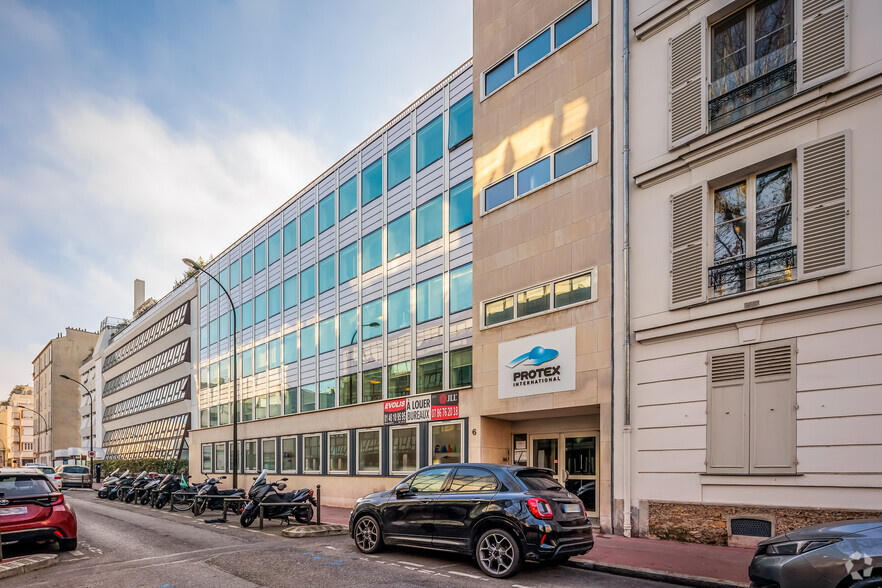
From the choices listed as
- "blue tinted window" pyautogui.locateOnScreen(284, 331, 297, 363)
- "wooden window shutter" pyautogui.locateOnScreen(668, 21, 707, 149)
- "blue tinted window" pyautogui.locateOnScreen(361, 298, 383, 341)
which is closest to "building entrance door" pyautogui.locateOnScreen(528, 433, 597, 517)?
"wooden window shutter" pyautogui.locateOnScreen(668, 21, 707, 149)

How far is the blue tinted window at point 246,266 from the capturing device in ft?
113

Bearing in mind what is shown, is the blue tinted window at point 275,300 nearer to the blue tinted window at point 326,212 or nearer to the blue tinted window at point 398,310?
the blue tinted window at point 326,212

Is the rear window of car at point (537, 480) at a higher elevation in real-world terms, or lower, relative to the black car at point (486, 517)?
higher

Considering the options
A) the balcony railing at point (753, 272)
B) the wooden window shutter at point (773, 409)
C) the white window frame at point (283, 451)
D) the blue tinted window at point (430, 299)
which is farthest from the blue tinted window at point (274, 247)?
the wooden window shutter at point (773, 409)

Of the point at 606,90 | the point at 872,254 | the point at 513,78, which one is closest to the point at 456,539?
the point at 872,254

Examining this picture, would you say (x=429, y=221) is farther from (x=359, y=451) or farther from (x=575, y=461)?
(x=575, y=461)

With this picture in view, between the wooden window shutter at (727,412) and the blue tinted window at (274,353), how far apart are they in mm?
21755

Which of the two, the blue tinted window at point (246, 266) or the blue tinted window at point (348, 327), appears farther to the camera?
the blue tinted window at point (246, 266)

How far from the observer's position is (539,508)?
9000 millimetres

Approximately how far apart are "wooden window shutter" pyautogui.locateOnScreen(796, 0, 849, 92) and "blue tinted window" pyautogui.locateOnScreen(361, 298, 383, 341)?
15136mm

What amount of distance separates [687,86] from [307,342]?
1918cm

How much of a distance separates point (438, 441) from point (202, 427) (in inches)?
936

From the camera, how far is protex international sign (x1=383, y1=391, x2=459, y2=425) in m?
18.9

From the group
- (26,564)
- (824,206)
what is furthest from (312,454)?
(824,206)
